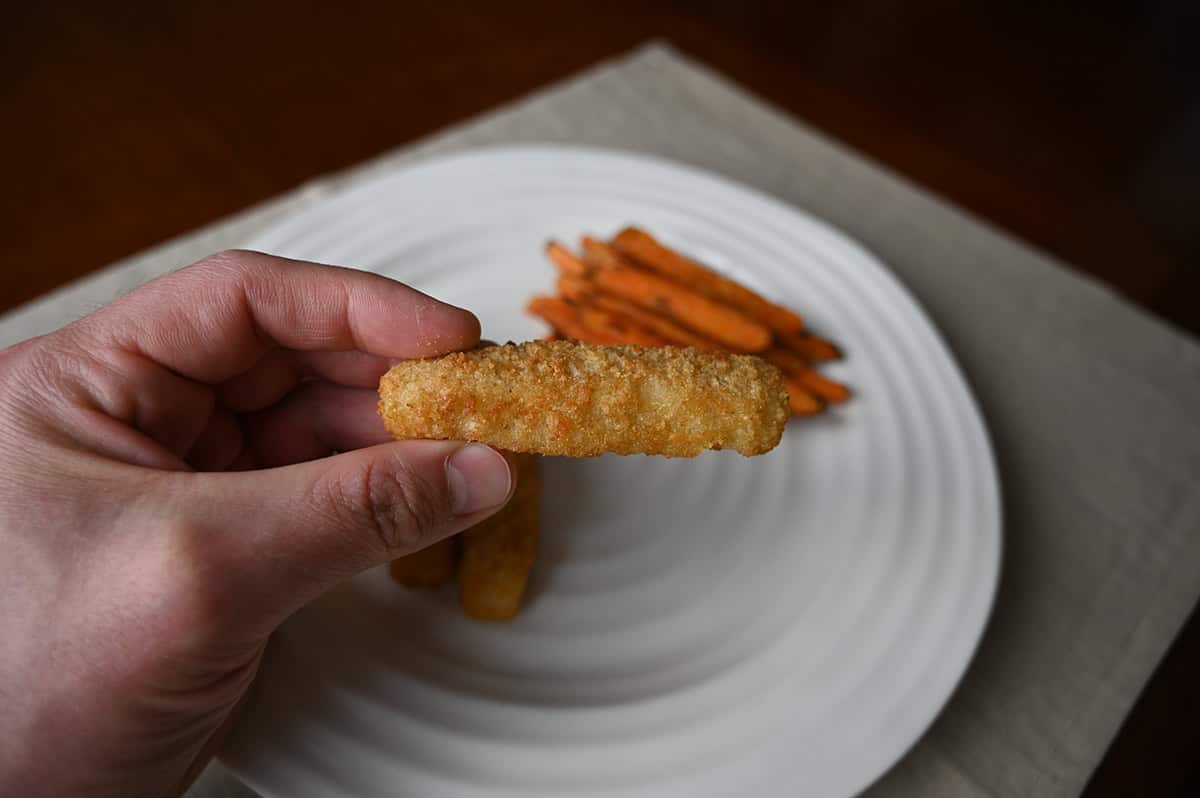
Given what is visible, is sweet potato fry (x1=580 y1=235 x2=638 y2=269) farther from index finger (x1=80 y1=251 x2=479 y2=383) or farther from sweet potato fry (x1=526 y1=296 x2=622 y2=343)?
index finger (x1=80 y1=251 x2=479 y2=383)

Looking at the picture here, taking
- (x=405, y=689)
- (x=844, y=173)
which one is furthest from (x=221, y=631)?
(x=844, y=173)

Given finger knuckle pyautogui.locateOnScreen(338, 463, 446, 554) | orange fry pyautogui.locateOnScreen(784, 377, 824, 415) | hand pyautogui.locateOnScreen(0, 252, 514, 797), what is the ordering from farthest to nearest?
1. orange fry pyautogui.locateOnScreen(784, 377, 824, 415)
2. finger knuckle pyautogui.locateOnScreen(338, 463, 446, 554)
3. hand pyautogui.locateOnScreen(0, 252, 514, 797)

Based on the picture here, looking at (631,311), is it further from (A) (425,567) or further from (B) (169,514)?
(B) (169,514)

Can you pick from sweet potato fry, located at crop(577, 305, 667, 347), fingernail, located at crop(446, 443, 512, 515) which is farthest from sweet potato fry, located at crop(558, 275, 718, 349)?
fingernail, located at crop(446, 443, 512, 515)

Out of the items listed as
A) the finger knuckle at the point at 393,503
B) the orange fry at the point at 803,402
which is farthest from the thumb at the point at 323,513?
the orange fry at the point at 803,402

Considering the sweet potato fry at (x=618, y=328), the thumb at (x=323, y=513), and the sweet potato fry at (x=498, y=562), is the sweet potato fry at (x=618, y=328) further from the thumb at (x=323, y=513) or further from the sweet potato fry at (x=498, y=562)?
the thumb at (x=323, y=513)

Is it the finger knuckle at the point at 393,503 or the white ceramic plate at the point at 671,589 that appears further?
the white ceramic plate at the point at 671,589

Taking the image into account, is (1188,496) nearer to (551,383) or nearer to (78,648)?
(551,383)
